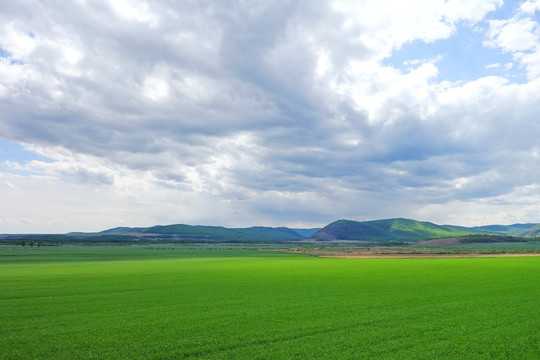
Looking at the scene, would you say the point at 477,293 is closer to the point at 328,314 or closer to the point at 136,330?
the point at 328,314

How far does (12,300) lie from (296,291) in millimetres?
21331

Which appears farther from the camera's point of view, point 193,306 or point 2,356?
point 193,306

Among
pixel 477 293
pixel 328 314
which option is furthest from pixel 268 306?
pixel 477 293

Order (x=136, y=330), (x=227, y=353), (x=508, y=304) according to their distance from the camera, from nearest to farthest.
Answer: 1. (x=227, y=353)
2. (x=136, y=330)
3. (x=508, y=304)

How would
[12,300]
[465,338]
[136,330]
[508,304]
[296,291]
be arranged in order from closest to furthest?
[465,338]
[136,330]
[508,304]
[12,300]
[296,291]

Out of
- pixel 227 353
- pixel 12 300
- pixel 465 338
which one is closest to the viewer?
pixel 227 353

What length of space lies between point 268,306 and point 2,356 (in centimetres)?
1395

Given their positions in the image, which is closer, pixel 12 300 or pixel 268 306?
pixel 268 306

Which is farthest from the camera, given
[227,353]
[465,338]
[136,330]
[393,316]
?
[393,316]

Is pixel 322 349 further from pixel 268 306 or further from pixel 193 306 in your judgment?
pixel 193 306

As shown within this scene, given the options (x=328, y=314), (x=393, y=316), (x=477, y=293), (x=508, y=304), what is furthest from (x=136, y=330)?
(x=477, y=293)

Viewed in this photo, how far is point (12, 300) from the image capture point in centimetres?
2678

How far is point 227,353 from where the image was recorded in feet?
47.0

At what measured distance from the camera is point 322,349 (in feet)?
48.3
